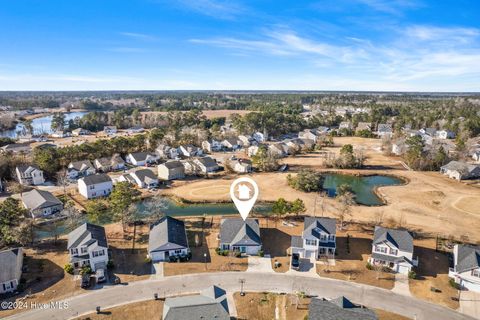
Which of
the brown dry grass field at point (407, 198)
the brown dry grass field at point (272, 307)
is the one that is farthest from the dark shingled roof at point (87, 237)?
the brown dry grass field at point (407, 198)

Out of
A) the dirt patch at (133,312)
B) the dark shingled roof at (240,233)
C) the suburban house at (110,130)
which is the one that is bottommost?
the dirt patch at (133,312)

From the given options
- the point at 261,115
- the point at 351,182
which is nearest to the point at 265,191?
the point at 351,182

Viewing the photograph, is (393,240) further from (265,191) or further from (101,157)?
(101,157)

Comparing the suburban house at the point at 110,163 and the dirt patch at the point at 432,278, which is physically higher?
the suburban house at the point at 110,163

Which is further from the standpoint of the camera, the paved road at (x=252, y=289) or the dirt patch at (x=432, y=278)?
the dirt patch at (x=432, y=278)

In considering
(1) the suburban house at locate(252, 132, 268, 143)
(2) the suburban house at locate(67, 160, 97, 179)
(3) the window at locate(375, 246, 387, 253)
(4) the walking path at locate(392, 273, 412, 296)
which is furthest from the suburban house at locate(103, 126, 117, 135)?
(4) the walking path at locate(392, 273, 412, 296)

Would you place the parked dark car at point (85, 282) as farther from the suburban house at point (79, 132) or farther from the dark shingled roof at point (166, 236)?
the suburban house at point (79, 132)

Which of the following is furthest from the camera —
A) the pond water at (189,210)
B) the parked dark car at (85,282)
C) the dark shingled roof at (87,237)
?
the pond water at (189,210)

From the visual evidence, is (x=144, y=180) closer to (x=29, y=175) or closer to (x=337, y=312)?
(x=29, y=175)

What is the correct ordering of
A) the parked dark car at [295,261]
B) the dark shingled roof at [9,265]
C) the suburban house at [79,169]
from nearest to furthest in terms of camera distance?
the dark shingled roof at [9,265]
the parked dark car at [295,261]
the suburban house at [79,169]
